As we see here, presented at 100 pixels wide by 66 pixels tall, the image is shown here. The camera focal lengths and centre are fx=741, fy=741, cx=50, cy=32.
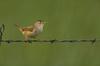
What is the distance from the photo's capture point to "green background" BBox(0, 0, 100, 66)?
9812 millimetres

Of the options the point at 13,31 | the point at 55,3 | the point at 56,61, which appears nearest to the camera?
the point at 56,61

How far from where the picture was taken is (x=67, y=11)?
1125cm

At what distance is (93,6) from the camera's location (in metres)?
11.6

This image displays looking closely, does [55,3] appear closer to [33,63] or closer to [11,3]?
[11,3]

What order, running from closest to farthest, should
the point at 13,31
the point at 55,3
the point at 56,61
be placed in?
the point at 56,61 < the point at 13,31 < the point at 55,3

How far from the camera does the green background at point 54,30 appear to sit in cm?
981

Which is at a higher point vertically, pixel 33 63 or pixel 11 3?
pixel 11 3

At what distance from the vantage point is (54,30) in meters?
10.8

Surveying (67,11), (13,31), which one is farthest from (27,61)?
(67,11)

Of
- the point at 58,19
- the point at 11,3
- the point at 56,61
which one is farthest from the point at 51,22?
the point at 56,61

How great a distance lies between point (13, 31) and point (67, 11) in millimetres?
1060

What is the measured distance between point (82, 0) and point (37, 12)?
0.99 meters

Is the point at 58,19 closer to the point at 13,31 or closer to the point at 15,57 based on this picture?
the point at 13,31

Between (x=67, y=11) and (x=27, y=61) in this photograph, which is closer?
(x=27, y=61)
